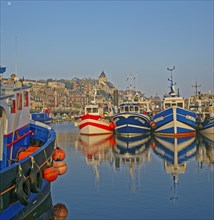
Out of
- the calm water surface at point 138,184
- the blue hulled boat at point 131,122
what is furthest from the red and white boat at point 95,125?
the calm water surface at point 138,184

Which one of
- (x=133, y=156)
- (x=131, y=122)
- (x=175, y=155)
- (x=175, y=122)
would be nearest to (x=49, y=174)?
(x=133, y=156)

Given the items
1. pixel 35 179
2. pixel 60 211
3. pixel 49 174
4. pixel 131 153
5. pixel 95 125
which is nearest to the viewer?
pixel 35 179

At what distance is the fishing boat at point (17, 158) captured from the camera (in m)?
10.5

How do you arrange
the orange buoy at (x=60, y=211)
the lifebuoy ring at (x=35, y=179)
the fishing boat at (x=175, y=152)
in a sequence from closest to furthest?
the lifebuoy ring at (x=35, y=179), the orange buoy at (x=60, y=211), the fishing boat at (x=175, y=152)

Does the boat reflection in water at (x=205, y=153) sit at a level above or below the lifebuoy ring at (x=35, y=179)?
below

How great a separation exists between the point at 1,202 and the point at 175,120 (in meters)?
31.2

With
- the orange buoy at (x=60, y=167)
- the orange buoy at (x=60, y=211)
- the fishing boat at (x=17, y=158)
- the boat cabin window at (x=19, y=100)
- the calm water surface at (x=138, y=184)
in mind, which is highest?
the boat cabin window at (x=19, y=100)

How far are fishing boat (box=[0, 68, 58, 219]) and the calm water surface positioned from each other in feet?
6.62

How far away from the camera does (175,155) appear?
26.8 metres

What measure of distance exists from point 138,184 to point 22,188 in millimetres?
7953

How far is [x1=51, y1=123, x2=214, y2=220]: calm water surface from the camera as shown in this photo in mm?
13320

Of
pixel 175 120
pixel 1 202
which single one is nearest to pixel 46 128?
pixel 1 202

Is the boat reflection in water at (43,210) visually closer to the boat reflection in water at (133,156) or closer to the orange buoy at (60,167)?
the orange buoy at (60,167)

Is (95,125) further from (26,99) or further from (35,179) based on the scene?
→ (35,179)
